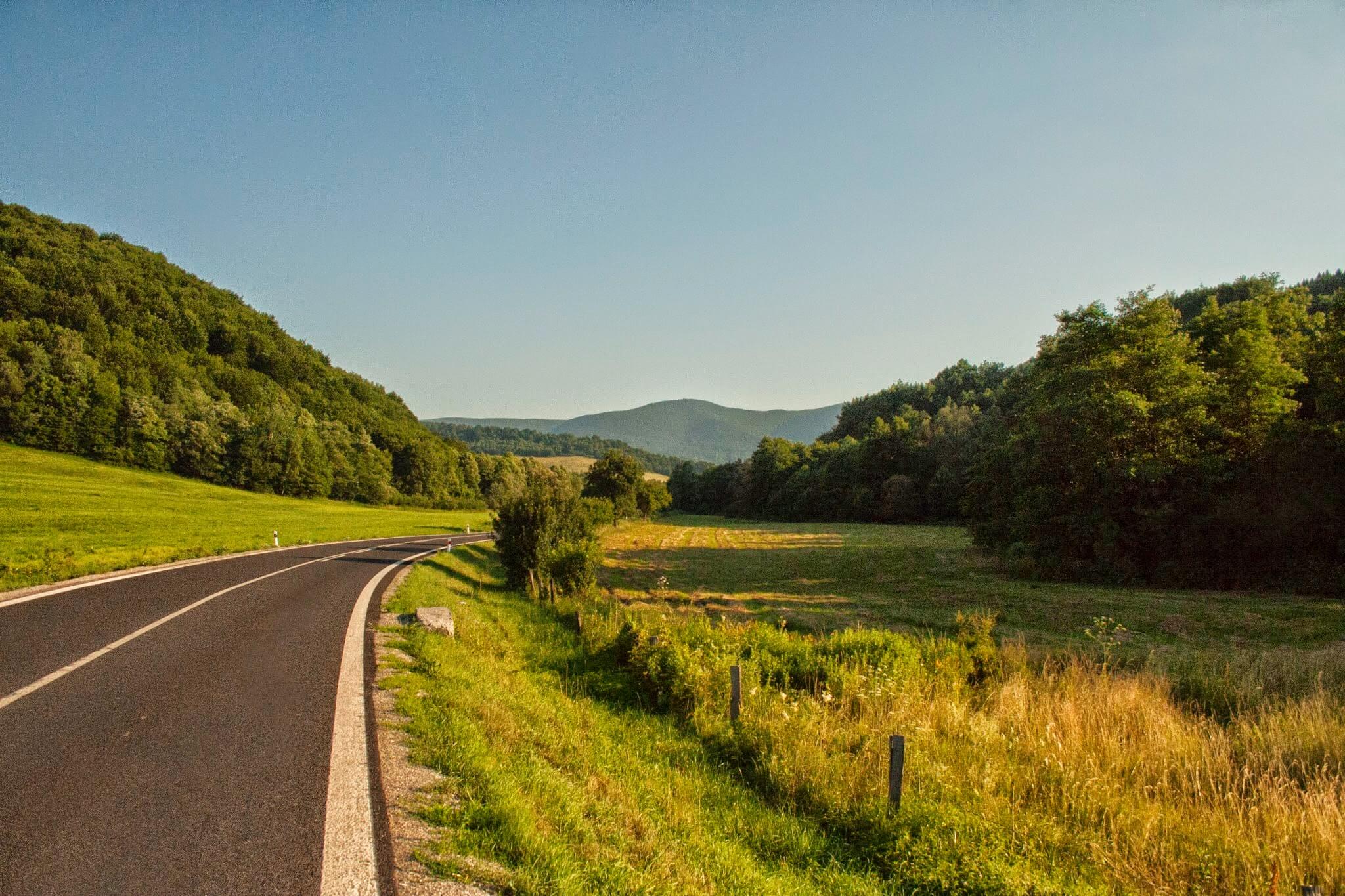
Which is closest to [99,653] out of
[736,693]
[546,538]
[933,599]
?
[736,693]

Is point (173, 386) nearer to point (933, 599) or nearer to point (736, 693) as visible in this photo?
point (933, 599)

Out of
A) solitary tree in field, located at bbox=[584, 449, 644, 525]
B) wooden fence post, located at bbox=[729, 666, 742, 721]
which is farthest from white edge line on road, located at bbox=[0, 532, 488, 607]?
solitary tree in field, located at bbox=[584, 449, 644, 525]

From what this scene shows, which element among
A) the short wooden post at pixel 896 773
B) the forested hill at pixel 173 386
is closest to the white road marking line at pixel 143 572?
the short wooden post at pixel 896 773

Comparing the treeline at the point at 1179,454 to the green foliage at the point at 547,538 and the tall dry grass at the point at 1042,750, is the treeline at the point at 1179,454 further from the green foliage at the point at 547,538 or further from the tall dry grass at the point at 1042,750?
the green foliage at the point at 547,538

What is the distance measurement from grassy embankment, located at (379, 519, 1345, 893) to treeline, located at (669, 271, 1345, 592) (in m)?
10.9

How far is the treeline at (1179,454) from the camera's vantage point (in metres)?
22.5

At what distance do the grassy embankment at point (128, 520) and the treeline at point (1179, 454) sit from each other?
35.2m

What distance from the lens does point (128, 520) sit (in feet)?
82.1

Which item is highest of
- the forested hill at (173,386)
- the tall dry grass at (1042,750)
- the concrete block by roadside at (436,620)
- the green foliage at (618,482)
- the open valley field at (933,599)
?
the forested hill at (173,386)

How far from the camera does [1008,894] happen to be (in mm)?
5043

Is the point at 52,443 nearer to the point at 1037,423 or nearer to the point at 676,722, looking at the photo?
the point at 676,722

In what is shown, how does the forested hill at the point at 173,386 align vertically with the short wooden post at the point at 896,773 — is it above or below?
above

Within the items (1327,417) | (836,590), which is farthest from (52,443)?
(1327,417)

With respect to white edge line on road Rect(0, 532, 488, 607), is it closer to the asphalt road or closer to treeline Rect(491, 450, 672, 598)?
the asphalt road
